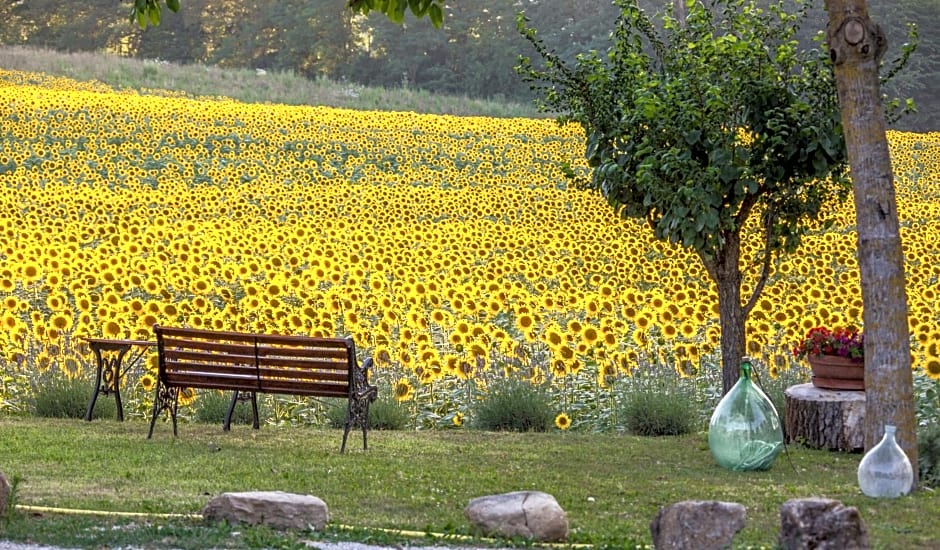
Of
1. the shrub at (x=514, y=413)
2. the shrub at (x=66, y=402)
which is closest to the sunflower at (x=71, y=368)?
the shrub at (x=66, y=402)

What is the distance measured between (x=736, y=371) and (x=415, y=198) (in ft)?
36.9

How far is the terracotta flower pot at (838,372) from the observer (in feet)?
33.2

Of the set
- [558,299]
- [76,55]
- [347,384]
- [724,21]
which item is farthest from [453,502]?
[76,55]

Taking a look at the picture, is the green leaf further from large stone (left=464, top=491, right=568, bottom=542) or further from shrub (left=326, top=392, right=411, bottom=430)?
shrub (left=326, top=392, right=411, bottom=430)

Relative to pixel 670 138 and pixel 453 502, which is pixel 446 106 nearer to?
pixel 670 138

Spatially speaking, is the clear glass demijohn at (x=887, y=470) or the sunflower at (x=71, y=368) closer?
the clear glass demijohn at (x=887, y=470)

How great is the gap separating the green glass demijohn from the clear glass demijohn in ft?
4.09

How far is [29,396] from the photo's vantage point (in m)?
11.7

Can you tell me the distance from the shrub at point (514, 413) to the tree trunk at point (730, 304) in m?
1.50

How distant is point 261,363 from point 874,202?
13.8ft

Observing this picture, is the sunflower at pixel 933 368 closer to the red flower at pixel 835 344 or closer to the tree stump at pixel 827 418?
the red flower at pixel 835 344

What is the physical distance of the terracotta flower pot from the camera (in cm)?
1012

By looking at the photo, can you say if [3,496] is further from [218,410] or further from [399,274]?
[399,274]

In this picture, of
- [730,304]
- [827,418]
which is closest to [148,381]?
[730,304]
